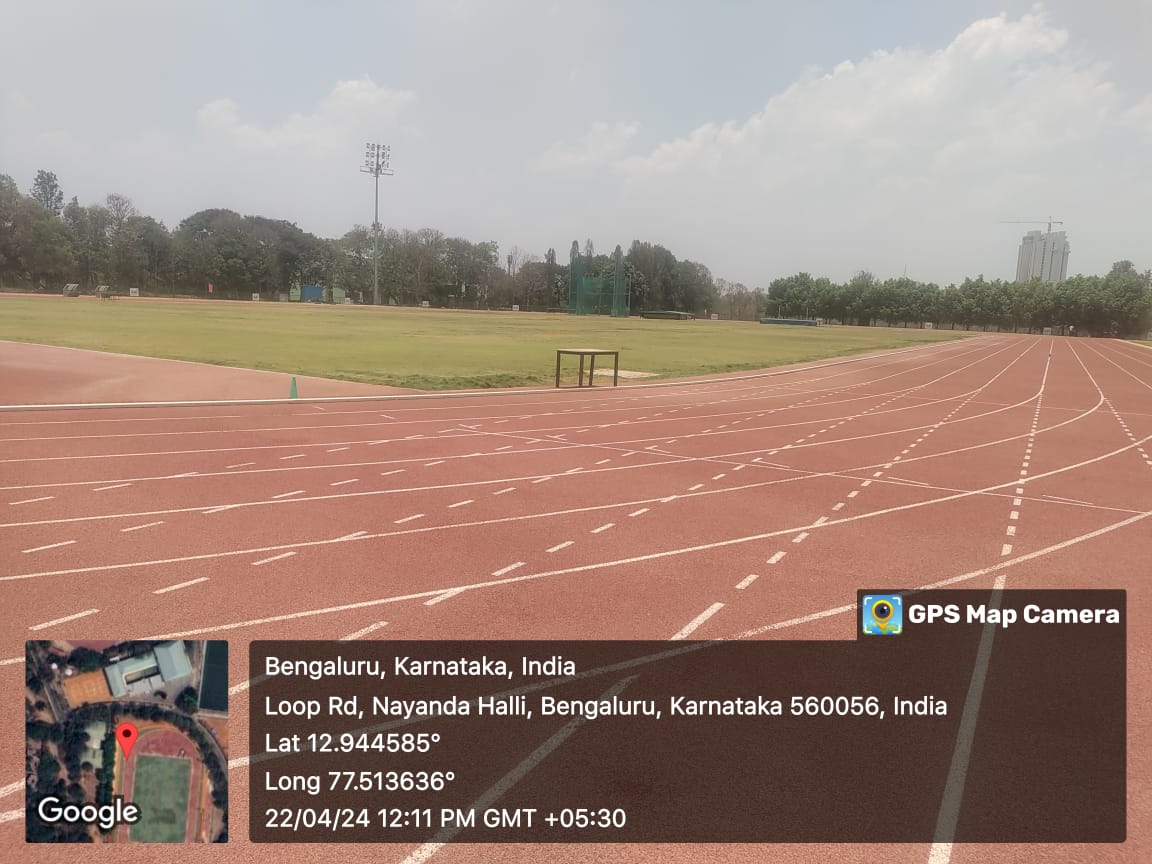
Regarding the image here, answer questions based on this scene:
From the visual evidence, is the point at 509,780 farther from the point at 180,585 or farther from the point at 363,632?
the point at 180,585

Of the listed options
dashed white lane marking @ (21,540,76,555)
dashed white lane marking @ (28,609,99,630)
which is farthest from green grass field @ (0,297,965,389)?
dashed white lane marking @ (28,609,99,630)

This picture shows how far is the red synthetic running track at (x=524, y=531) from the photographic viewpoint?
596 centimetres

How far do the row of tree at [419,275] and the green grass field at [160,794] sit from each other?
3964 inches

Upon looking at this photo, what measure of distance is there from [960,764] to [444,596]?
4212mm

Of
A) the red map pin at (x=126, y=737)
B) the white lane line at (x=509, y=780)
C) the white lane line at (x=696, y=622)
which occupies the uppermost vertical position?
the red map pin at (x=126, y=737)

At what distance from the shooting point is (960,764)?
14.8ft

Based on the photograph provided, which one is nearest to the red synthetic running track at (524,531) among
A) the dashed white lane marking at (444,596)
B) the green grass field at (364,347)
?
the dashed white lane marking at (444,596)

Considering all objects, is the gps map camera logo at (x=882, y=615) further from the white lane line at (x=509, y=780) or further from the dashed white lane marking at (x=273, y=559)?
the dashed white lane marking at (x=273, y=559)

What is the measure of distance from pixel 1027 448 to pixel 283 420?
16317 millimetres

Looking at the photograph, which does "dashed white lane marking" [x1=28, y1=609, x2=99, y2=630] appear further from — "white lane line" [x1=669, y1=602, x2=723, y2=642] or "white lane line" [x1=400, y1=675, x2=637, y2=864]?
"white lane line" [x1=669, y1=602, x2=723, y2=642]

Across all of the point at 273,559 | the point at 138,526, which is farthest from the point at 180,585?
the point at 138,526

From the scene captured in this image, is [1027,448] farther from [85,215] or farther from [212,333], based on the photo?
[85,215]

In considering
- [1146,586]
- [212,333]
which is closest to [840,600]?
[1146,586]

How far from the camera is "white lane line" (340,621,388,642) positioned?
19.2 feet
